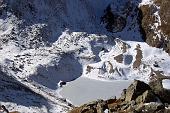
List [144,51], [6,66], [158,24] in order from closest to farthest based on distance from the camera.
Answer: [6,66], [144,51], [158,24]

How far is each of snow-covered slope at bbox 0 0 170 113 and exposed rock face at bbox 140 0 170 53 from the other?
134cm

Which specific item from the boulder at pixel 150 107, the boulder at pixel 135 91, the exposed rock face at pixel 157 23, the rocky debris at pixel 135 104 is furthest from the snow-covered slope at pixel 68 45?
the boulder at pixel 150 107

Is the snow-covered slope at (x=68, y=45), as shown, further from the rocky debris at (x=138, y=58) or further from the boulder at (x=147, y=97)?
the boulder at (x=147, y=97)

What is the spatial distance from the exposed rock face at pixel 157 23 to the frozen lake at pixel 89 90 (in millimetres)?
12524

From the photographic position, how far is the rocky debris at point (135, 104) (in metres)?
29.2

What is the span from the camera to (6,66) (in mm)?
70750

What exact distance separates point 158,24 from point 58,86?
22.2 metres

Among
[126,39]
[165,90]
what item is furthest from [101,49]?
[165,90]

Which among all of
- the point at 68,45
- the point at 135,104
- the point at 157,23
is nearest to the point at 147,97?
the point at 135,104

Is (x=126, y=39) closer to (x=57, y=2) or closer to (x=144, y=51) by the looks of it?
(x=144, y=51)

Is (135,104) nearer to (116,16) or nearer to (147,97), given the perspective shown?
(147,97)

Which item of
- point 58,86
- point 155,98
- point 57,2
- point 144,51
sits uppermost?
point 57,2

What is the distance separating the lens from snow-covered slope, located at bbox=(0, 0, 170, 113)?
72.8 m

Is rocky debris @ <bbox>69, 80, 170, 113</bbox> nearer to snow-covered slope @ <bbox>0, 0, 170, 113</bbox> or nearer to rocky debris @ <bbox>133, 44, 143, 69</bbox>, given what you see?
snow-covered slope @ <bbox>0, 0, 170, 113</bbox>
